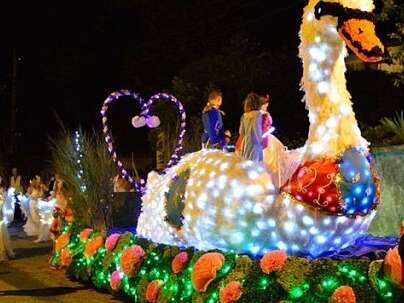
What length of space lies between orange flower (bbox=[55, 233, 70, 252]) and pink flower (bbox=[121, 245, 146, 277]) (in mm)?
2940

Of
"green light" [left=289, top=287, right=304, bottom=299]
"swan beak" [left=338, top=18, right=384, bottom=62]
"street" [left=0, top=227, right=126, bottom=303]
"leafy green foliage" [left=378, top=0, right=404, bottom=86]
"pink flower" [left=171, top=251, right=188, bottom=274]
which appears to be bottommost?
"street" [left=0, top=227, right=126, bottom=303]

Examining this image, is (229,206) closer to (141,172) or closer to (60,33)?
(141,172)

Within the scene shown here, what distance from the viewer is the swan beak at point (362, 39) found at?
7.28 metres

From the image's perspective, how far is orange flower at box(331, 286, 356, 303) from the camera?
616 cm

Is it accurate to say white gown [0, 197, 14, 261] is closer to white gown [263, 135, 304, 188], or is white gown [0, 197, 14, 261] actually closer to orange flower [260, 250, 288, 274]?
white gown [263, 135, 304, 188]

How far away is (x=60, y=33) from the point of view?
106 ft

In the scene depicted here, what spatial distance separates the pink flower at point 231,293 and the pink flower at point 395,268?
167 cm

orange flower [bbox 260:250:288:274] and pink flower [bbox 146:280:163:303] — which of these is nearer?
orange flower [bbox 260:250:288:274]

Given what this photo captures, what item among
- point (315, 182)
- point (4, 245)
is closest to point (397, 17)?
point (315, 182)

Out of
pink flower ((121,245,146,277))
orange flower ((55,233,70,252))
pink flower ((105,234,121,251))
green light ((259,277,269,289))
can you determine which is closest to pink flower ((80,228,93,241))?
orange flower ((55,233,70,252))

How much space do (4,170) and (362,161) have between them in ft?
82.9

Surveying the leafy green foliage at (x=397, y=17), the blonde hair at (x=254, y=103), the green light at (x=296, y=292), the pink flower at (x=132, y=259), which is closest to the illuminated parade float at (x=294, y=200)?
the green light at (x=296, y=292)

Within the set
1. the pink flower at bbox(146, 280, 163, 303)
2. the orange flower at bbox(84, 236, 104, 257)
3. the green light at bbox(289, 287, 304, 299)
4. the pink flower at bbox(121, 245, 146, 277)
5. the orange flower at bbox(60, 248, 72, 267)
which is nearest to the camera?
the green light at bbox(289, 287, 304, 299)

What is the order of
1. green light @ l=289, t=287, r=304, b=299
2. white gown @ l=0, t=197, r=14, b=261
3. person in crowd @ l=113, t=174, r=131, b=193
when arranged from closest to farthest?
green light @ l=289, t=287, r=304, b=299 → person in crowd @ l=113, t=174, r=131, b=193 → white gown @ l=0, t=197, r=14, b=261
